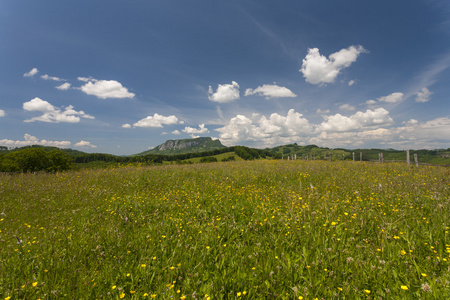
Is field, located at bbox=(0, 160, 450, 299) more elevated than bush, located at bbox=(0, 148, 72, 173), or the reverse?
Result: bush, located at bbox=(0, 148, 72, 173)

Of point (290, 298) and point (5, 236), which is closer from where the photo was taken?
point (290, 298)

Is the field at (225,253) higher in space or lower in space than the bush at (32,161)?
lower

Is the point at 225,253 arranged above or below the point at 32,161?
below

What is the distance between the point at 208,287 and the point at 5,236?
472 cm

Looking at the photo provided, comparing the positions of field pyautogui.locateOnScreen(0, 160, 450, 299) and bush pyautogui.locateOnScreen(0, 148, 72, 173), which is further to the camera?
bush pyautogui.locateOnScreen(0, 148, 72, 173)

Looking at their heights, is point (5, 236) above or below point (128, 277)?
above

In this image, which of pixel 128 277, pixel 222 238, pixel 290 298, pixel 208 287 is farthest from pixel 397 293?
pixel 128 277

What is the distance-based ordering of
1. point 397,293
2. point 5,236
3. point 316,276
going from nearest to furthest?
point 397,293 → point 316,276 → point 5,236

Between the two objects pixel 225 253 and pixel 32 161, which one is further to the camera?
pixel 32 161

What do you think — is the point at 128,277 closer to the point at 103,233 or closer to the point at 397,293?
the point at 103,233

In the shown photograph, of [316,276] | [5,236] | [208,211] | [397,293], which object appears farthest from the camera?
[208,211]

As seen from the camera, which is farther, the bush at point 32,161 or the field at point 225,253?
A: the bush at point 32,161

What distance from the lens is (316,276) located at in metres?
2.76

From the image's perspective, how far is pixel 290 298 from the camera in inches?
96.2
